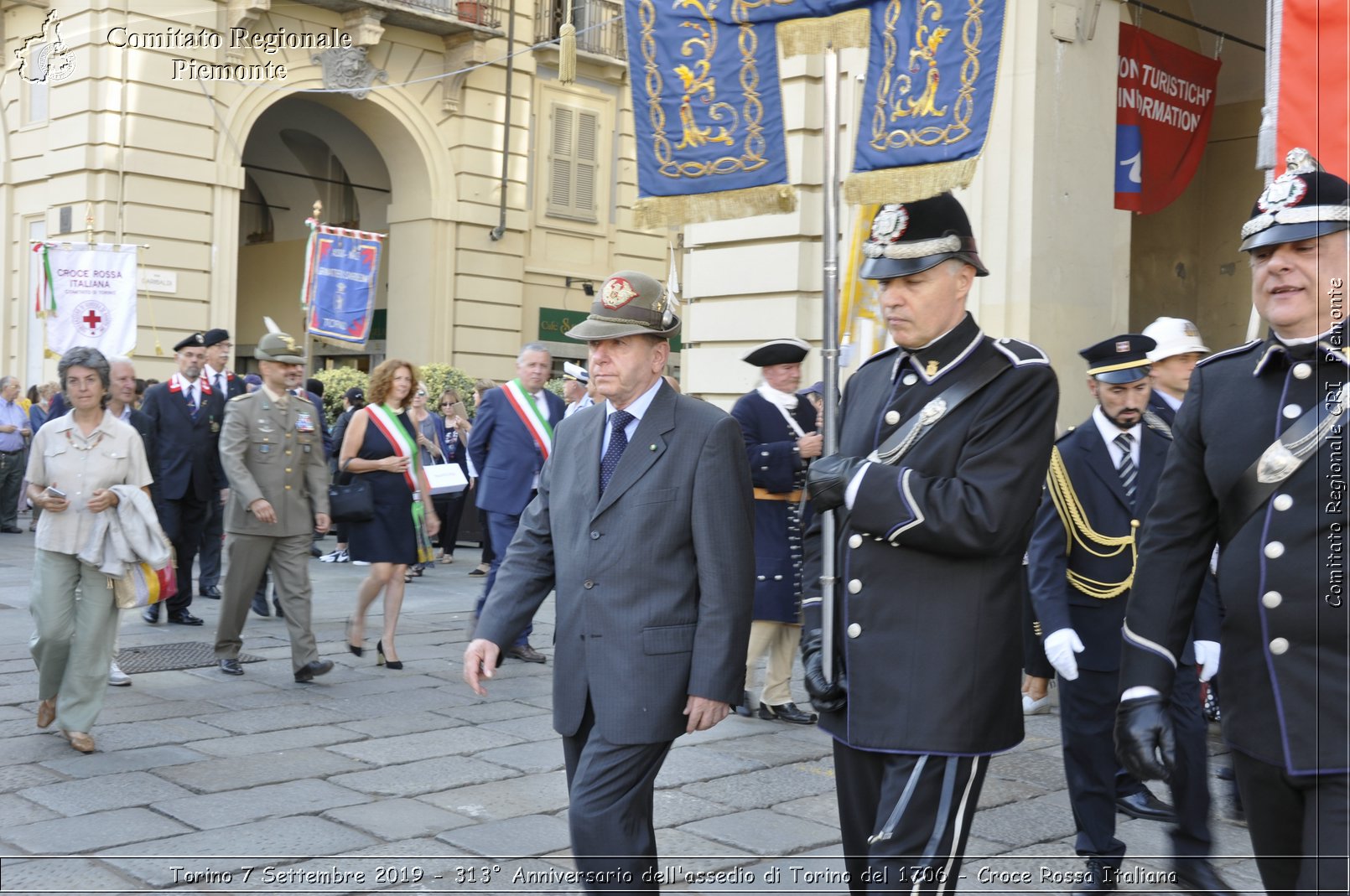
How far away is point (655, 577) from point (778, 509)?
372 centimetres

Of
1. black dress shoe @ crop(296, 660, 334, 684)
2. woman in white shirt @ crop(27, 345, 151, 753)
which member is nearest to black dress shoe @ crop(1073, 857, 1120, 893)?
woman in white shirt @ crop(27, 345, 151, 753)

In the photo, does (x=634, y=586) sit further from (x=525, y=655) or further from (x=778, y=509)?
(x=525, y=655)

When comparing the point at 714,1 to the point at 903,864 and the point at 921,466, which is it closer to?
the point at 921,466

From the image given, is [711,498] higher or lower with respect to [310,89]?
lower

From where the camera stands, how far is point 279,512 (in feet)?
25.9

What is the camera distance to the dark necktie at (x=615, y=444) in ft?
12.7

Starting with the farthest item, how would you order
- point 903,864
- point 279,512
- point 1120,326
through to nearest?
1. point 1120,326
2. point 279,512
3. point 903,864

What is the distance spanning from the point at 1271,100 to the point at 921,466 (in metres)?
3.64

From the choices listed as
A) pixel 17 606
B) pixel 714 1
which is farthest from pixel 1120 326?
pixel 17 606

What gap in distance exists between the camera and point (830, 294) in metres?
4.08

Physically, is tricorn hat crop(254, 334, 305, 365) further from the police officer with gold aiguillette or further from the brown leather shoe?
the brown leather shoe

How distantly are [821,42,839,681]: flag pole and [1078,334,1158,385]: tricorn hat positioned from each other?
141 cm

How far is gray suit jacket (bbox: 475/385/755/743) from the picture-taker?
11.9 ft

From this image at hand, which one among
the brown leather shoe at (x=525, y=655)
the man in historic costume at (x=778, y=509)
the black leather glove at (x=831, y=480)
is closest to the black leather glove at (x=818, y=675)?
the black leather glove at (x=831, y=480)
